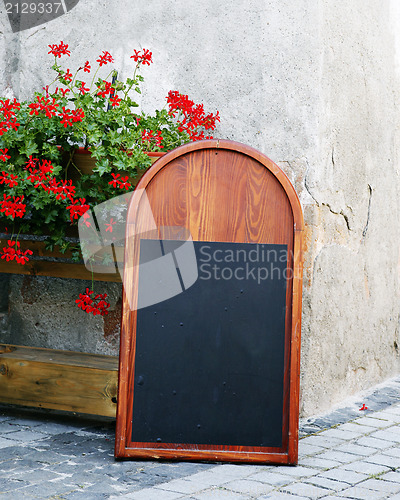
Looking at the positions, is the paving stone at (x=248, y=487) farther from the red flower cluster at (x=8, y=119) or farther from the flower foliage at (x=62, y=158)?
the red flower cluster at (x=8, y=119)

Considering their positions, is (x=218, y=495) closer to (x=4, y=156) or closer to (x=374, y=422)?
(x=374, y=422)

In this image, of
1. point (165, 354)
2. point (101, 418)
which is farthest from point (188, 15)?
point (101, 418)

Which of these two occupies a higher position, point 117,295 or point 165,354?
point 117,295

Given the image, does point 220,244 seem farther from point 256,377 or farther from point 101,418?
point 101,418

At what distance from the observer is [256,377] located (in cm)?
288

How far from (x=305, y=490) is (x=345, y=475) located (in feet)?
0.96

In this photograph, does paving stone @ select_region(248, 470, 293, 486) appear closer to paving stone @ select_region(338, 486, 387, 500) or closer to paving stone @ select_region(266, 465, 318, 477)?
paving stone @ select_region(266, 465, 318, 477)

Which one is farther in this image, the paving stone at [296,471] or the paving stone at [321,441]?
the paving stone at [321,441]

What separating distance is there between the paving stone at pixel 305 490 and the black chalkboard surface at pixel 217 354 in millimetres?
273

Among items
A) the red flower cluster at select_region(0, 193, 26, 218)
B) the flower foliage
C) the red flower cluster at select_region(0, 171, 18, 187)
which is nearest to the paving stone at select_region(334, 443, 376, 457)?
the flower foliage

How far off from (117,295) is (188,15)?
1.71 metres

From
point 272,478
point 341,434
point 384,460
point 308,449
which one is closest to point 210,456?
point 272,478

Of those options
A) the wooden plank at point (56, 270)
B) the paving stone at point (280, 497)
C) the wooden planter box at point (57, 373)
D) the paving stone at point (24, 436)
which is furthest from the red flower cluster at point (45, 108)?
the paving stone at point (280, 497)

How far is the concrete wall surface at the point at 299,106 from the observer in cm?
368
